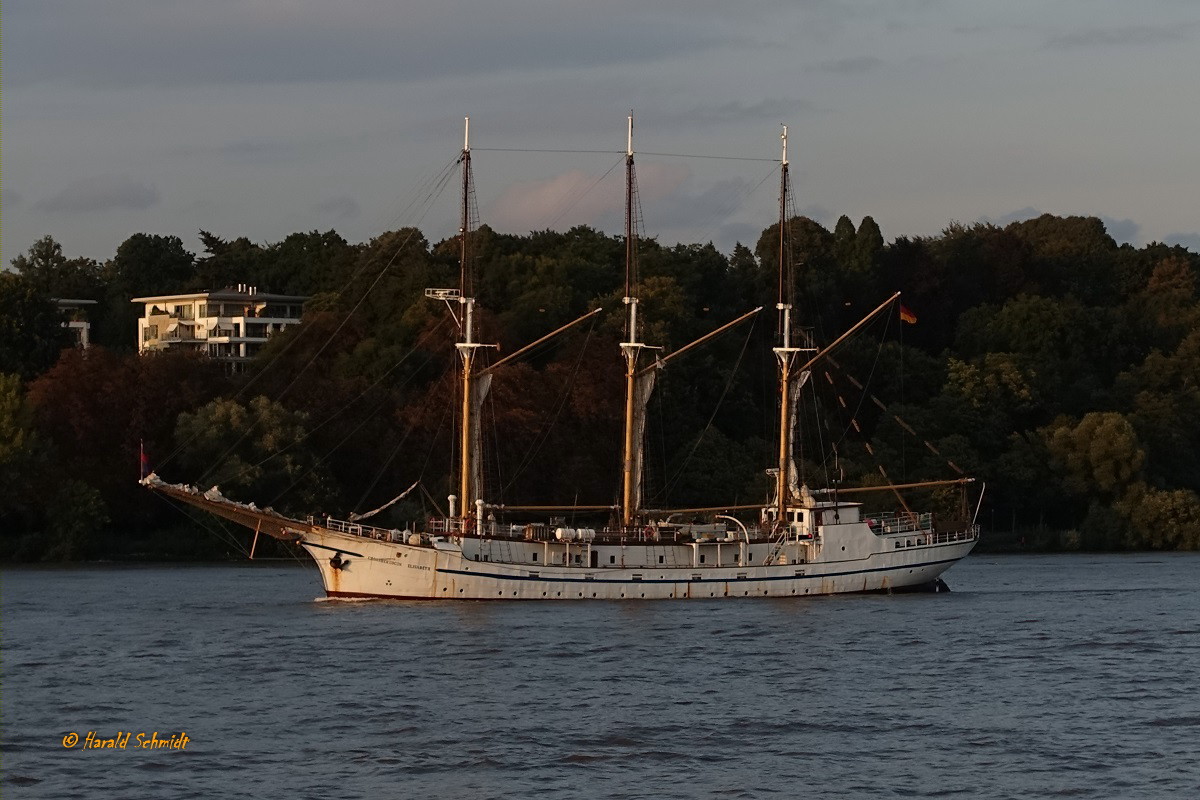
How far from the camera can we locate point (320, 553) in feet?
274

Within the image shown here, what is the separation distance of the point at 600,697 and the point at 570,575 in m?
28.5

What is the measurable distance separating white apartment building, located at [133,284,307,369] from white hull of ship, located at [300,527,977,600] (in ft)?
270

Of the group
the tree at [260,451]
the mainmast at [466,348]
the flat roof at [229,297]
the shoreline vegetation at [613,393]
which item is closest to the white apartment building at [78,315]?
the shoreline vegetation at [613,393]

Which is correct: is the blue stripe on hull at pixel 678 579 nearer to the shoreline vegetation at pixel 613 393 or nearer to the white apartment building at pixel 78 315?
the shoreline vegetation at pixel 613 393

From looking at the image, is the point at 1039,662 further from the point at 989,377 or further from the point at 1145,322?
the point at 1145,322

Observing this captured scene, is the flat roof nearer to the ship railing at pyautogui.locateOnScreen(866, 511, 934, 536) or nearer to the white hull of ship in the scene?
the ship railing at pyautogui.locateOnScreen(866, 511, 934, 536)

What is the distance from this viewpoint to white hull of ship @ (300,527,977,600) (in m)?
82.8

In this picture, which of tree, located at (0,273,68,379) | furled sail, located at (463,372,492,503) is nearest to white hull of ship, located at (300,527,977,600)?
furled sail, located at (463,372,492,503)

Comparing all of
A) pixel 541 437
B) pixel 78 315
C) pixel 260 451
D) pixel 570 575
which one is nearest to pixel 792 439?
pixel 570 575

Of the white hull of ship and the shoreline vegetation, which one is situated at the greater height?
the shoreline vegetation

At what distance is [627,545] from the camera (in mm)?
→ 86250

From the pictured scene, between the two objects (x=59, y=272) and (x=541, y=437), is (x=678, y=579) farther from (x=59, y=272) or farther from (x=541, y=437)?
(x=59, y=272)

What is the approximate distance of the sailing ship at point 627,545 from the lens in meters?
83.1

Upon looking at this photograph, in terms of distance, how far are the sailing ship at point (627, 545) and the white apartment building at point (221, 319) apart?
7677 cm
